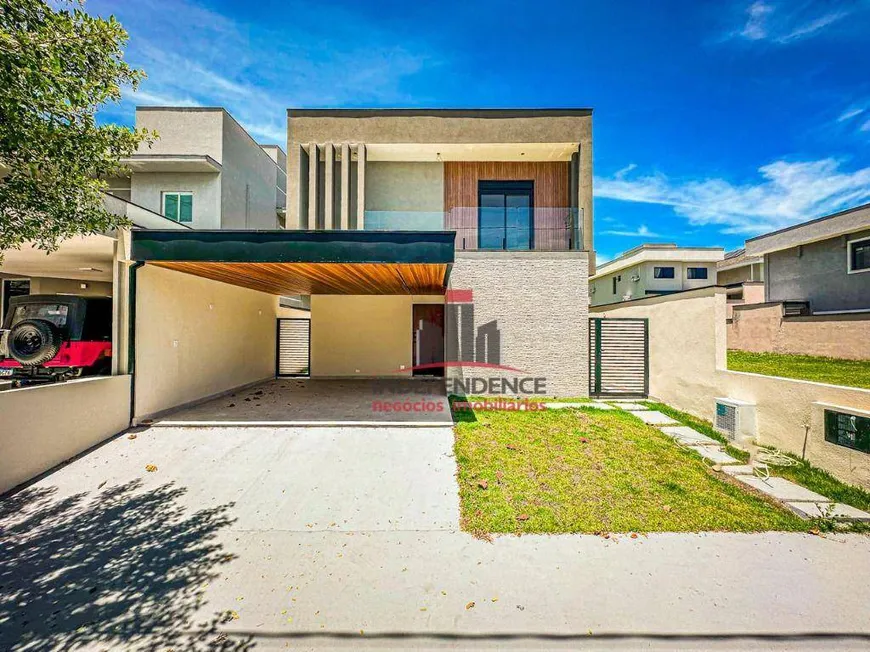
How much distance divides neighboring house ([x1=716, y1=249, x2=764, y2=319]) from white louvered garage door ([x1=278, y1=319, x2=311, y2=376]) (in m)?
19.8

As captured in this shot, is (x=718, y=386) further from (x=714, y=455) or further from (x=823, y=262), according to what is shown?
(x=823, y=262)

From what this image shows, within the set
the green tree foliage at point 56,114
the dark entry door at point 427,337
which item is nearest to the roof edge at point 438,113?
the dark entry door at point 427,337

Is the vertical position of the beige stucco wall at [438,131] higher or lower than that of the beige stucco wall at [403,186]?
higher

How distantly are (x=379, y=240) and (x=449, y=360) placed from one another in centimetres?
400

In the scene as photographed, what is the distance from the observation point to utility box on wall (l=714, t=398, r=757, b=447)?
521 centimetres

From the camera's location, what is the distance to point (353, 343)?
36.8 feet

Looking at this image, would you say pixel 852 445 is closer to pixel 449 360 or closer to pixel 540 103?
pixel 449 360

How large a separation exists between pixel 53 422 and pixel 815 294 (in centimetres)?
2157

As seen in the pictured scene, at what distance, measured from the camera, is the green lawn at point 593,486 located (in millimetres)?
3430

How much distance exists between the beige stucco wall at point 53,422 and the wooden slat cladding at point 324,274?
→ 2.31 meters

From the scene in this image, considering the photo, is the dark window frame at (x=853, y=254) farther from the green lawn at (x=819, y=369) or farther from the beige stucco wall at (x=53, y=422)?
the beige stucco wall at (x=53, y=422)

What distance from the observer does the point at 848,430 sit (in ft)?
13.1

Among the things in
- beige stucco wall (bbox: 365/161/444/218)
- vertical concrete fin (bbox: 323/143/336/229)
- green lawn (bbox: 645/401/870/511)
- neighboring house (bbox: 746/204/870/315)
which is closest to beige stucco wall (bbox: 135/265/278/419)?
vertical concrete fin (bbox: 323/143/336/229)

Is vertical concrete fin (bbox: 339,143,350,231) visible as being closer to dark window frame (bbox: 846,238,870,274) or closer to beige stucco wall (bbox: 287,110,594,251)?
beige stucco wall (bbox: 287,110,594,251)
